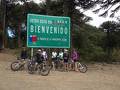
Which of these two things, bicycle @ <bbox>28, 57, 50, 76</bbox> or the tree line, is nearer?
bicycle @ <bbox>28, 57, 50, 76</bbox>

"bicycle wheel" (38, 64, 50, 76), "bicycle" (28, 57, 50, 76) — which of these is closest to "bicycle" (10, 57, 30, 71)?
"bicycle" (28, 57, 50, 76)

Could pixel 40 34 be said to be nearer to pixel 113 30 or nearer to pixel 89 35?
pixel 113 30

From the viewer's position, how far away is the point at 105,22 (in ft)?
152

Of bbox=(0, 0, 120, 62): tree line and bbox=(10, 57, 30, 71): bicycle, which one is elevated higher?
bbox=(0, 0, 120, 62): tree line

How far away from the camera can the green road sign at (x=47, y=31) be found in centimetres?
3167

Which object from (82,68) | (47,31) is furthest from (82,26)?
(82,68)

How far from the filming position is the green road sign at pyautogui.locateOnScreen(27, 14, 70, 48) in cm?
3167

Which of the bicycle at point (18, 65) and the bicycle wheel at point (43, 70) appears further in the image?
the bicycle at point (18, 65)

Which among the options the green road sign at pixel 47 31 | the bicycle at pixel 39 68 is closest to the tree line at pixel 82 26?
the green road sign at pixel 47 31

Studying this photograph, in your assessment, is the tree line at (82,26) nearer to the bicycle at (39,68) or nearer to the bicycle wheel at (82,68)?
the bicycle wheel at (82,68)

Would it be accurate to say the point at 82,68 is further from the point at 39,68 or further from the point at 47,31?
the point at 39,68

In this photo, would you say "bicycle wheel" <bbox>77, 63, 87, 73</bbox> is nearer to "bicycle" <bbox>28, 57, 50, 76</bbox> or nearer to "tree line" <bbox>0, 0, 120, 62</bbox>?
"bicycle" <bbox>28, 57, 50, 76</bbox>

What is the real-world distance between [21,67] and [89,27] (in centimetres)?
2689

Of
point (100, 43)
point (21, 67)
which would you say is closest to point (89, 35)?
point (100, 43)
